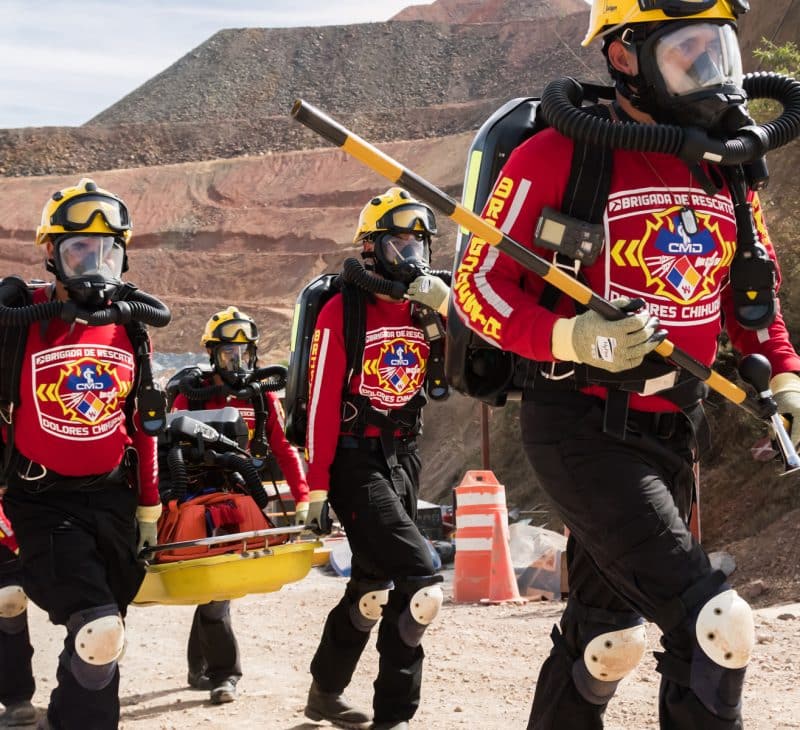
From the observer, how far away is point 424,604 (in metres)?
6.53

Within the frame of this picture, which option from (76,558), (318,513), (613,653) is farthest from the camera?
(318,513)

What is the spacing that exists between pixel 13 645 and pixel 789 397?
16.1ft

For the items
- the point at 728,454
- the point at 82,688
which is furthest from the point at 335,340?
the point at 728,454

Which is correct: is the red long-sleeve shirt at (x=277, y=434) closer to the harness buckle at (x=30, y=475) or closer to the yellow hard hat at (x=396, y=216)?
the yellow hard hat at (x=396, y=216)

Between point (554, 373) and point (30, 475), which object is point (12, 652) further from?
point (554, 373)

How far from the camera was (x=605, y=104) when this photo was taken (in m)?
4.37

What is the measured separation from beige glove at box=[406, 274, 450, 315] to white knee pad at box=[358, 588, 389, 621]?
1.43m

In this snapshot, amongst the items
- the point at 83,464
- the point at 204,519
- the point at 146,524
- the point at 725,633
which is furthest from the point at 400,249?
the point at 725,633

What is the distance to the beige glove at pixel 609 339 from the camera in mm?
3777

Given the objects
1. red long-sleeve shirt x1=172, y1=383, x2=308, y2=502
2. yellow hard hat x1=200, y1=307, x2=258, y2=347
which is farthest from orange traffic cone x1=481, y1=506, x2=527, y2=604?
yellow hard hat x1=200, y1=307, x2=258, y2=347

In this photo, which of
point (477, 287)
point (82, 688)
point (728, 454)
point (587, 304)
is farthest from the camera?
point (728, 454)

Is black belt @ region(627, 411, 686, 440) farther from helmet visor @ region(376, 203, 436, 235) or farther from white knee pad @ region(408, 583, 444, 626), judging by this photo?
helmet visor @ region(376, 203, 436, 235)

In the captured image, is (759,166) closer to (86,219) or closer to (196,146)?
(86,219)

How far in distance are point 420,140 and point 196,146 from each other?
16905 millimetres
